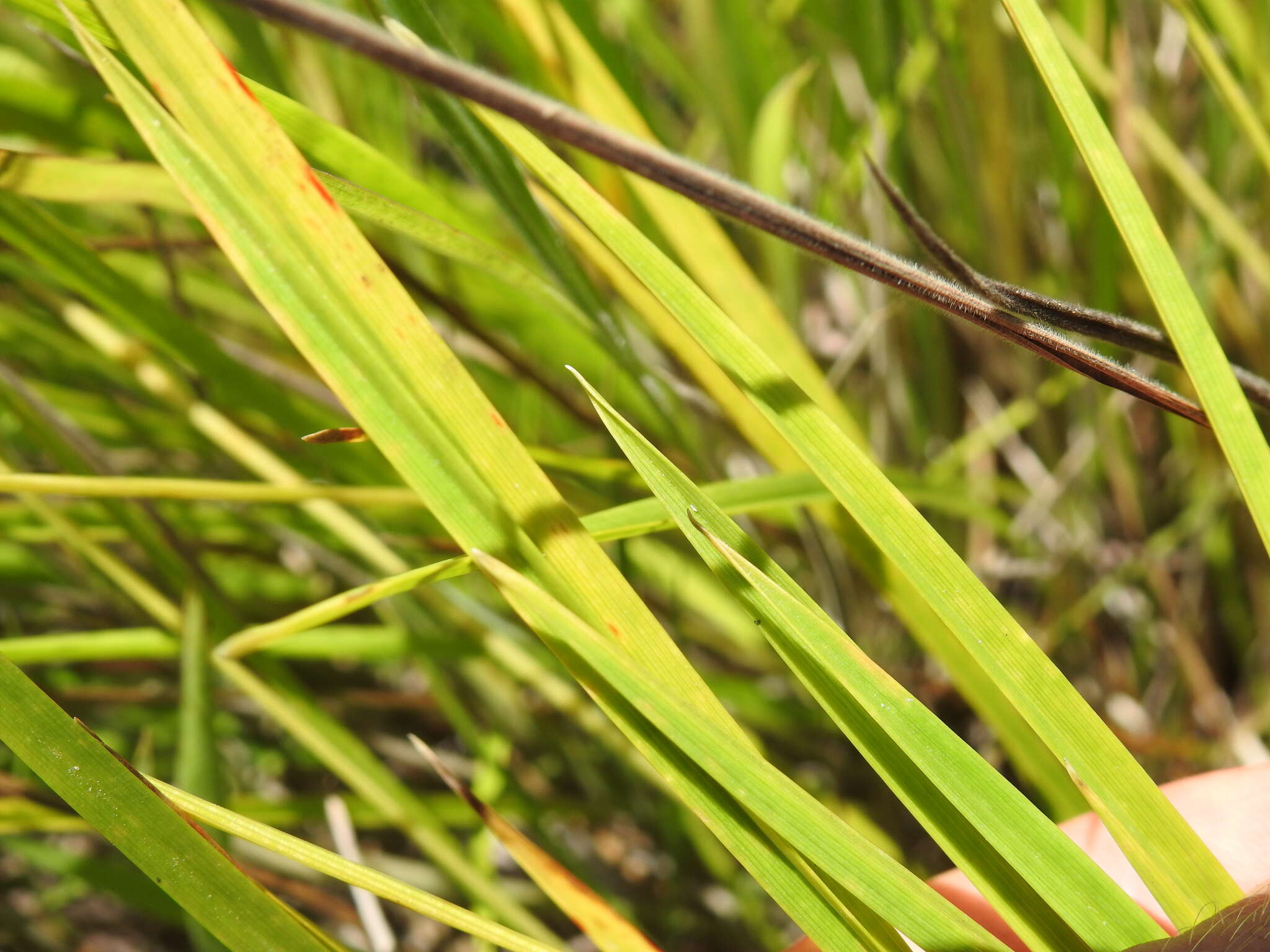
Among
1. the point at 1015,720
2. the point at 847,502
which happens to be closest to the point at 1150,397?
the point at 847,502

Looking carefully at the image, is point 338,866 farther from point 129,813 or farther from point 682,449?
point 682,449

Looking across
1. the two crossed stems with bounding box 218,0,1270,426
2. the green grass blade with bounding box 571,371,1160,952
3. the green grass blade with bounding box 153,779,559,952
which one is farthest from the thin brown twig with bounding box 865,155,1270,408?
the green grass blade with bounding box 153,779,559,952

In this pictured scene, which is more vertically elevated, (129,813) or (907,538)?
(907,538)

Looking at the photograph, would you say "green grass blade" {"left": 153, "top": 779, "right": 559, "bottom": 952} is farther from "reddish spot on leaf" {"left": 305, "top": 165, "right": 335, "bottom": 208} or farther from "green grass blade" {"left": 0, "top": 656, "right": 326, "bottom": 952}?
"reddish spot on leaf" {"left": 305, "top": 165, "right": 335, "bottom": 208}

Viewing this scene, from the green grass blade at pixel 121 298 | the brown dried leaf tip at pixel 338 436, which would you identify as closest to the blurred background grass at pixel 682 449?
the green grass blade at pixel 121 298

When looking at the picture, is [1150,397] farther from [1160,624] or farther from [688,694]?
[1160,624]

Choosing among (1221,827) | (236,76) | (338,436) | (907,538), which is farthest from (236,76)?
(1221,827)
